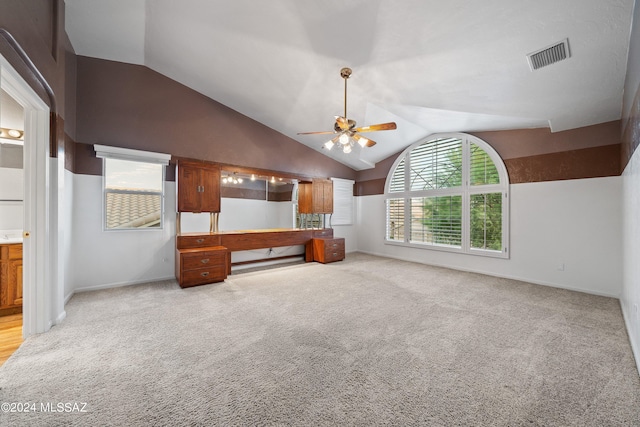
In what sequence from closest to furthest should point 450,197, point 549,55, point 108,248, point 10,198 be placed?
1. point 549,55
2. point 10,198
3. point 108,248
4. point 450,197

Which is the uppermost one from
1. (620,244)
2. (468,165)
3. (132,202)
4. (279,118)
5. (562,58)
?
(279,118)

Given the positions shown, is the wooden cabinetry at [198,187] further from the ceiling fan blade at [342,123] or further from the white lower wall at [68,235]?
the ceiling fan blade at [342,123]

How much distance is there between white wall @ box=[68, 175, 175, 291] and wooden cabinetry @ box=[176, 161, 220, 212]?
12.6 inches

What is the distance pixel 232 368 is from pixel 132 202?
3563 millimetres

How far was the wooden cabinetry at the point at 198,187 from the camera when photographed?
170 inches

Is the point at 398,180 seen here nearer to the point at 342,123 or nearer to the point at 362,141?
the point at 362,141

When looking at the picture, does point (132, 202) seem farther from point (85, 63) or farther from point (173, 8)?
point (173, 8)

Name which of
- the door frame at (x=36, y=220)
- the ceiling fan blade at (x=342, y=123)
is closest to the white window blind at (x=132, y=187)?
the door frame at (x=36, y=220)

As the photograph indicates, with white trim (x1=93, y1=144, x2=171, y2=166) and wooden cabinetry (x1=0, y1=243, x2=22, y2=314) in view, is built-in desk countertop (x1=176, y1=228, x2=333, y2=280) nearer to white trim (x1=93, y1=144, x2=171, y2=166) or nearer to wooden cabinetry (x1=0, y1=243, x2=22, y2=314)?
white trim (x1=93, y1=144, x2=171, y2=166)

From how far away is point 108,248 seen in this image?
3951 mm

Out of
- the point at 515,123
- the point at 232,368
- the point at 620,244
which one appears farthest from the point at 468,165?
the point at 232,368

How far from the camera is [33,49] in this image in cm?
214

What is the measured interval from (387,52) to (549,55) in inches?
65.5

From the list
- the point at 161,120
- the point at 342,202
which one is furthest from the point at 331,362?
the point at 342,202
